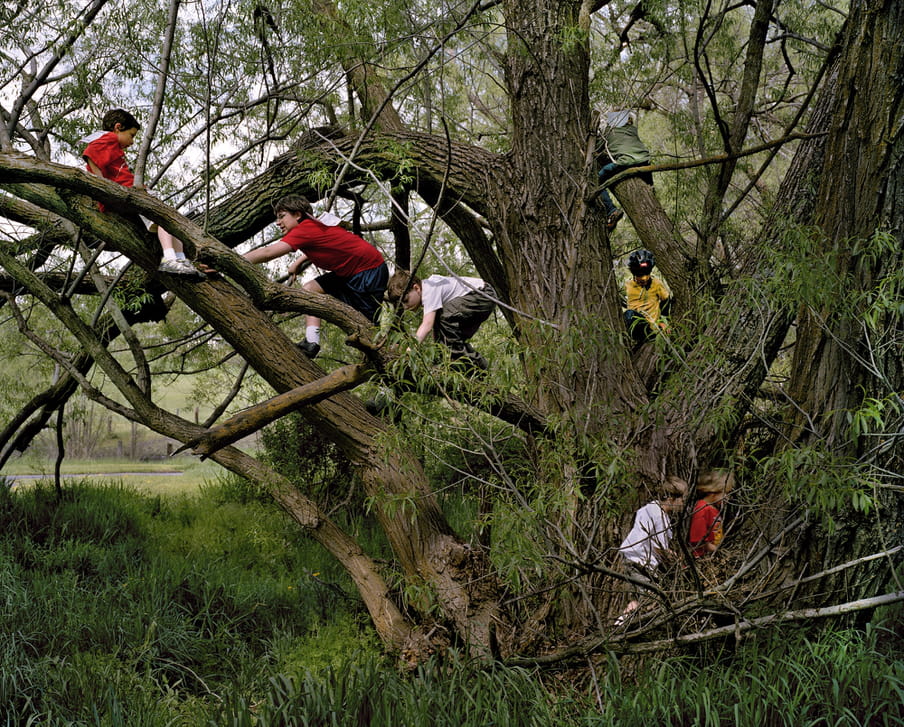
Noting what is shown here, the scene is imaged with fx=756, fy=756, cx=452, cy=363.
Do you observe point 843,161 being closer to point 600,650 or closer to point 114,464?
point 600,650

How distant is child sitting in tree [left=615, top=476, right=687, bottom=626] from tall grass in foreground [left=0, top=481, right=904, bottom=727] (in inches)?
14.7

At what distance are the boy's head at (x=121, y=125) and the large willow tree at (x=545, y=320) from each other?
0.30m

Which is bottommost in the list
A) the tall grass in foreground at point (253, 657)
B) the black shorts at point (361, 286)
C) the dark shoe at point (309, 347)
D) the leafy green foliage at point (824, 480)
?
the tall grass in foreground at point (253, 657)

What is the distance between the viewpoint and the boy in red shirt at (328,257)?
461cm

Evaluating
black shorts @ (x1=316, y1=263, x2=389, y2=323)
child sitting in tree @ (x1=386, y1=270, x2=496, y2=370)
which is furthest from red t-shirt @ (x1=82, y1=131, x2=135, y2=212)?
child sitting in tree @ (x1=386, y1=270, x2=496, y2=370)

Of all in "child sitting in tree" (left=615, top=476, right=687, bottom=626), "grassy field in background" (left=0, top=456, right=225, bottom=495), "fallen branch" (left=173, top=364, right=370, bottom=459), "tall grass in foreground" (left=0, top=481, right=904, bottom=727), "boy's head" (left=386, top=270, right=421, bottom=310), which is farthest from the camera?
"grassy field in background" (left=0, top=456, right=225, bottom=495)

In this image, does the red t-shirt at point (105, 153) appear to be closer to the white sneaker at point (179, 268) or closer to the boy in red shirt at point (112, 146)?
the boy in red shirt at point (112, 146)

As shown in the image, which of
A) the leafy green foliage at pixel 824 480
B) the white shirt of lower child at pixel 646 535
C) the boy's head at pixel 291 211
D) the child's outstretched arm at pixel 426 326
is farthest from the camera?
the boy's head at pixel 291 211

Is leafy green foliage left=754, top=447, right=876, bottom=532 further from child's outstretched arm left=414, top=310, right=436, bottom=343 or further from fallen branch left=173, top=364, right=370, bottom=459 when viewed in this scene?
child's outstretched arm left=414, top=310, right=436, bottom=343

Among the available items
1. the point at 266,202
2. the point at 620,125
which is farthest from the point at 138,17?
the point at 620,125

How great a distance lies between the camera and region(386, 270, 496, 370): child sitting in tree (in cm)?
455

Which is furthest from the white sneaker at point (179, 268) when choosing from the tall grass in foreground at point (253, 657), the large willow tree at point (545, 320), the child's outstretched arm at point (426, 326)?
the tall grass in foreground at point (253, 657)

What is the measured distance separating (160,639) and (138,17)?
4.27 m

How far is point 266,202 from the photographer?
5250 millimetres
